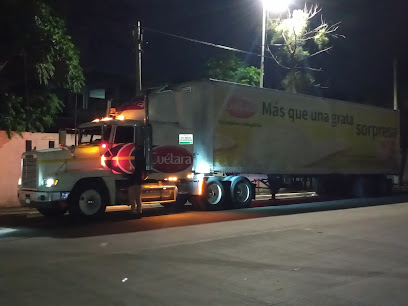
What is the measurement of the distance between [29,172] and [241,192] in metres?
6.93

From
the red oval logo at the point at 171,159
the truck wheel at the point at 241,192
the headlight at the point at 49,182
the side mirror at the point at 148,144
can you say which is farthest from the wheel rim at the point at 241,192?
→ the headlight at the point at 49,182

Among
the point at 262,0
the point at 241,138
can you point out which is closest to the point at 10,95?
the point at 241,138

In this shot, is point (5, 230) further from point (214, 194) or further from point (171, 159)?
point (214, 194)

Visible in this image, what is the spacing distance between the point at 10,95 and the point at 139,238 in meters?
9.29

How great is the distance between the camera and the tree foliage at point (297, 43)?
23.3 m

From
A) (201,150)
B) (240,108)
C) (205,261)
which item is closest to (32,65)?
(201,150)

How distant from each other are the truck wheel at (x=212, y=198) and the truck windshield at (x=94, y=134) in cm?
375

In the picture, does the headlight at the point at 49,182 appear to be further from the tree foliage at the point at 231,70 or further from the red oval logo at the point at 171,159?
the tree foliage at the point at 231,70

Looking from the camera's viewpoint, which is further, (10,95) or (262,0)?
(262,0)

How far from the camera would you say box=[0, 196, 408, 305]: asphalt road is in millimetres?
5895

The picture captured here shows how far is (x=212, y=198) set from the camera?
15.7m

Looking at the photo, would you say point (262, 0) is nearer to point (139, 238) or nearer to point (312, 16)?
point (312, 16)

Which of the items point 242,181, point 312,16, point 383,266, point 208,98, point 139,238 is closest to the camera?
point 383,266

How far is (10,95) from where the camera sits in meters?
16.5
